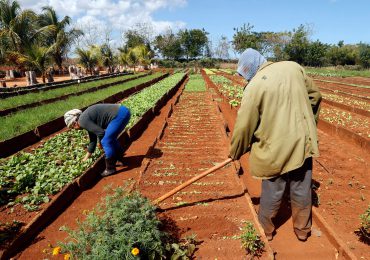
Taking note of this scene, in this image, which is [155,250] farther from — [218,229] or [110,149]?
[110,149]

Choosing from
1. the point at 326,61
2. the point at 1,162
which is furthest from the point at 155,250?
the point at 326,61

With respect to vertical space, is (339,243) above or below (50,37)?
below

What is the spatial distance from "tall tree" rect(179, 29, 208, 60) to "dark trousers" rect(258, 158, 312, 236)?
66707mm

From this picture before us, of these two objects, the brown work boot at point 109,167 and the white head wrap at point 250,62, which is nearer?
the white head wrap at point 250,62

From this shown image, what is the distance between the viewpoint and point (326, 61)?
53500 millimetres

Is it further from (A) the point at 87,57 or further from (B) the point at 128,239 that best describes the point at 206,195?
(A) the point at 87,57

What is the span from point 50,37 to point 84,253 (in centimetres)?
2942

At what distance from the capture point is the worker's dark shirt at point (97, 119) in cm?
482

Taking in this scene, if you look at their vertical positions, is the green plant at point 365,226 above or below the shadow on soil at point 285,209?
above

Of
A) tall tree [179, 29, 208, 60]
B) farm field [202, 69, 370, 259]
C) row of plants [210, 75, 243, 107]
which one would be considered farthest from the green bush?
tall tree [179, 29, 208, 60]

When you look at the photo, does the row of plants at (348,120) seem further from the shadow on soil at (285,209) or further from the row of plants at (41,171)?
the row of plants at (41,171)

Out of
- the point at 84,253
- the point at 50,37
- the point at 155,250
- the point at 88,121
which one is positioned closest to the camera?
the point at 84,253

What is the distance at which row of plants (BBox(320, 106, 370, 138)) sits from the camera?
8.09 metres

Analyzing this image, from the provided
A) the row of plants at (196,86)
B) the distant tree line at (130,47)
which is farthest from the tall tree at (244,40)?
the row of plants at (196,86)
